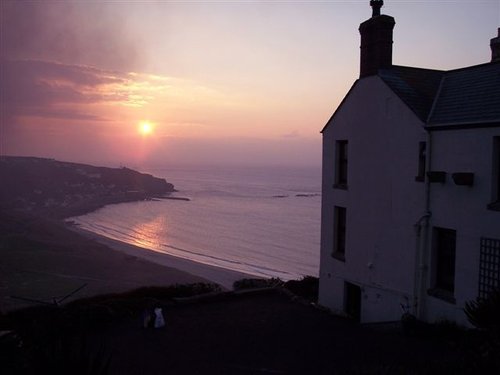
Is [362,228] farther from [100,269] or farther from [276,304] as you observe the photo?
[100,269]

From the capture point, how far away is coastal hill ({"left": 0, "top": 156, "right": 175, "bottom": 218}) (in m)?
108

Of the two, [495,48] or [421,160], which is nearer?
[421,160]

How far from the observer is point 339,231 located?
1861 centimetres

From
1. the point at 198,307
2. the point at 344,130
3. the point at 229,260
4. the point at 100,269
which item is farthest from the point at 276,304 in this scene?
the point at 229,260

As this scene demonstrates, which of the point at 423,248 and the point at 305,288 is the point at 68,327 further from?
the point at 305,288

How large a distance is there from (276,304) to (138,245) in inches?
2025

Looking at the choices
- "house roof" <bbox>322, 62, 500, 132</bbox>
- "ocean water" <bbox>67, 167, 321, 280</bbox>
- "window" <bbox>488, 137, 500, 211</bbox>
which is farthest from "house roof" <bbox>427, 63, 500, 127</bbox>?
"ocean water" <bbox>67, 167, 321, 280</bbox>

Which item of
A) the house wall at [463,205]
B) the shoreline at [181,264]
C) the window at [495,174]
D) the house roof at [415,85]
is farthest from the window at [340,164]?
the shoreline at [181,264]

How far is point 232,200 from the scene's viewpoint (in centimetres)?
13088

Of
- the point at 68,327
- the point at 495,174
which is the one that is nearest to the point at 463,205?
the point at 495,174

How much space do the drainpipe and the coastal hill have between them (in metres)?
89.7

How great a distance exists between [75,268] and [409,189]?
37.5 m

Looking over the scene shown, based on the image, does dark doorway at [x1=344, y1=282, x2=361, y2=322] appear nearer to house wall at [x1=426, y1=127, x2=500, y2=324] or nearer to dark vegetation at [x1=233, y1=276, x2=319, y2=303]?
house wall at [x1=426, y1=127, x2=500, y2=324]

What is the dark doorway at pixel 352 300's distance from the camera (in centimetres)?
1734
